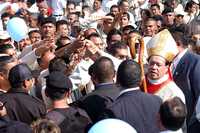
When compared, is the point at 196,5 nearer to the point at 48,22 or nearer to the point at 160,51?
the point at 48,22

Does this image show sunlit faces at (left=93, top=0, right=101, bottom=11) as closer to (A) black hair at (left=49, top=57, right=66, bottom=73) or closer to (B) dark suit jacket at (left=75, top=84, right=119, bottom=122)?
(A) black hair at (left=49, top=57, right=66, bottom=73)

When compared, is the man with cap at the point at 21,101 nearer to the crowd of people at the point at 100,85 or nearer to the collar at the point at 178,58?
the crowd of people at the point at 100,85

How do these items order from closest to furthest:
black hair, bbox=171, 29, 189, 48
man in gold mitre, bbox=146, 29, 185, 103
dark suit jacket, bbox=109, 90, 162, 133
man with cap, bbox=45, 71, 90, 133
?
man with cap, bbox=45, 71, 90, 133
dark suit jacket, bbox=109, 90, 162, 133
man in gold mitre, bbox=146, 29, 185, 103
black hair, bbox=171, 29, 189, 48

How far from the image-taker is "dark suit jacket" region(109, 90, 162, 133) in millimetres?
4828

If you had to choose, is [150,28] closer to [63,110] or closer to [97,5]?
[97,5]

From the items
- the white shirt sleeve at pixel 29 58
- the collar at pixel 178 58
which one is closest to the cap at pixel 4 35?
the white shirt sleeve at pixel 29 58

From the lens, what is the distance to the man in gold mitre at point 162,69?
5.54m

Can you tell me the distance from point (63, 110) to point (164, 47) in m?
1.45

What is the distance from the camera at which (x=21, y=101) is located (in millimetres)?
5281

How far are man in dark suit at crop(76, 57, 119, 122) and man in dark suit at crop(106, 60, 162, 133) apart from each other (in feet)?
1.08

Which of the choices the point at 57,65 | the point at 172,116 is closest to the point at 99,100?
the point at 57,65

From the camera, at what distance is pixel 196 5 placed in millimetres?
Result: 12492

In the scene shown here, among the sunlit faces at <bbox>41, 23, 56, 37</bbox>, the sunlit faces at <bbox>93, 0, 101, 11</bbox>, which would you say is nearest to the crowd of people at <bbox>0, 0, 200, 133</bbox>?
the sunlit faces at <bbox>41, 23, 56, 37</bbox>

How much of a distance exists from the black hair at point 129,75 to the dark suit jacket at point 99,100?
1.05ft
